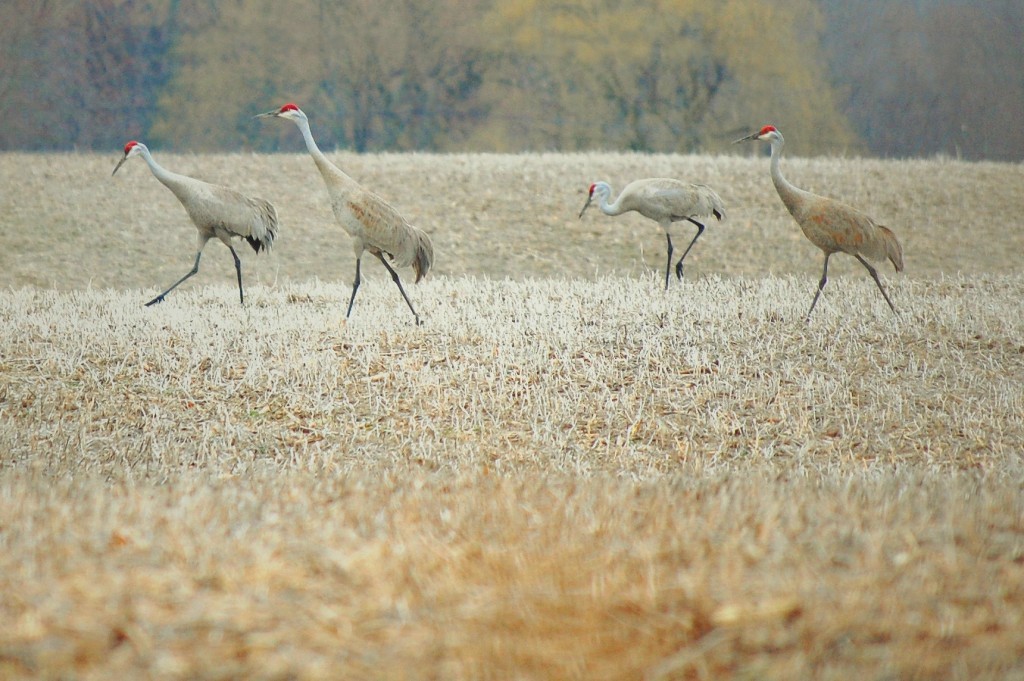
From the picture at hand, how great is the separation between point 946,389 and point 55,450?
17.8ft

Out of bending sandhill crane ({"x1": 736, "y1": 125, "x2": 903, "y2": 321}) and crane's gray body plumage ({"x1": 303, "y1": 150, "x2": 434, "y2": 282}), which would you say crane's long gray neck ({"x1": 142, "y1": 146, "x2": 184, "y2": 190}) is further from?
bending sandhill crane ({"x1": 736, "y1": 125, "x2": 903, "y2": 321})

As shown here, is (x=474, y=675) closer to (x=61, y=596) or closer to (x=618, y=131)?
(x=61, y=596)

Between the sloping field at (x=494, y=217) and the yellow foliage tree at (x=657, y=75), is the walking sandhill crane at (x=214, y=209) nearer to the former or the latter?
→ the sloping field at (x=494, y=217)

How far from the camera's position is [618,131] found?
2498 centimetres

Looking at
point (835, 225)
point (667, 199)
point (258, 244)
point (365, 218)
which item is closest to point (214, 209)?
point (258, 244)

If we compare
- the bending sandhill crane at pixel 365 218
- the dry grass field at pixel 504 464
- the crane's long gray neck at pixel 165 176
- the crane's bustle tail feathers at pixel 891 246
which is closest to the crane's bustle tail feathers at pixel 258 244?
the dry grass field at pixel 504 464

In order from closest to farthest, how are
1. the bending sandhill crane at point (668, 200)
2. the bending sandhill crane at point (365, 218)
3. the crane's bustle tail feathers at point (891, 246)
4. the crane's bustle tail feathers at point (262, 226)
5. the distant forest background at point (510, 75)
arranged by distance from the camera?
1. the bending sandhill crane at point (365, 218)
2. the crane's bustle tail feathers at point (891, 246)
3. the crane's bustle tail feathers at point (262, 226)
4. the bending sandhill crane at point (668, 200)
5. the distant forest background at point (510, 75)

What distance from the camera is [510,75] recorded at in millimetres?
24453

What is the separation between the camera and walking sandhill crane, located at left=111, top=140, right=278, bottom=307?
896 cm

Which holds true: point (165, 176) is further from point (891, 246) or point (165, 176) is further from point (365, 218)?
point (891, 246)

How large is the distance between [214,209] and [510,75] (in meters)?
16.4

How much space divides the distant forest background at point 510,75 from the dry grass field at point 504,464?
5.48m

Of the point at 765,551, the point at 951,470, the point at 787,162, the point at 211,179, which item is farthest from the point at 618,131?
the point at 765,551

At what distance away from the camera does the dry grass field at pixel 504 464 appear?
2318 mm
